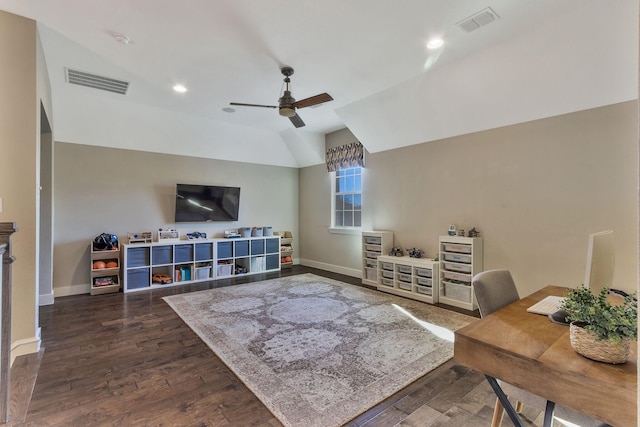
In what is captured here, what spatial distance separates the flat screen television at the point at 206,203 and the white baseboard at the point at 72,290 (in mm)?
1675

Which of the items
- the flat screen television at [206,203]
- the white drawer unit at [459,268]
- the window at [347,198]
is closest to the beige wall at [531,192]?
the white drawer unit at [459,268]

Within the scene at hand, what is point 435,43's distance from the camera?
299 centimetres

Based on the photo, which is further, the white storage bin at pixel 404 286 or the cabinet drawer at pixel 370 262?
the cabinet drawer at pixel 370 262

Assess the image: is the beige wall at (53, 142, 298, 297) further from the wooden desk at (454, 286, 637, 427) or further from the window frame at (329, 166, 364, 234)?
the wooden desk at (454, 286, 637, 427)

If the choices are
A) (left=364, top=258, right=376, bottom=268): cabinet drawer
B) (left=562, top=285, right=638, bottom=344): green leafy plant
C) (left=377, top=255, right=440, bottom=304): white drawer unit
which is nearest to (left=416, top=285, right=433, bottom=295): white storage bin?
(left=377, top=255, right=440, bottom=304): white drawer unit

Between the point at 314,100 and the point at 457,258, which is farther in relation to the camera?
the point at 457,258

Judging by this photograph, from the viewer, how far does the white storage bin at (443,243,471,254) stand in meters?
4.06

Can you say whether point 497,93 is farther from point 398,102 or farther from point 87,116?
point 87,116

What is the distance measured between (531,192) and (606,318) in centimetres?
320

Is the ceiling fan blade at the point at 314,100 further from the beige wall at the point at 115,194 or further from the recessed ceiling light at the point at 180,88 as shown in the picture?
the beige wall at the point at 115,194

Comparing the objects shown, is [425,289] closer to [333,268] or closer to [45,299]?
[333,268]

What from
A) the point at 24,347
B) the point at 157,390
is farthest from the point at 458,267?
the point at 24,347

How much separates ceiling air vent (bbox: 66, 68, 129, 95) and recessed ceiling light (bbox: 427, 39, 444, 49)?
12.8 ft

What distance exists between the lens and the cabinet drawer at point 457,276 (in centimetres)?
406
